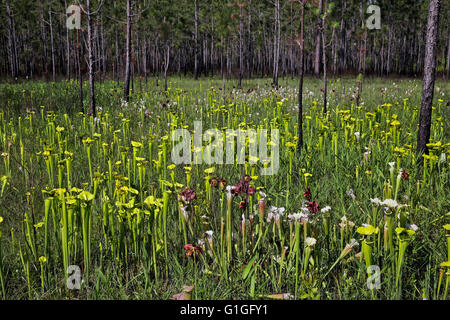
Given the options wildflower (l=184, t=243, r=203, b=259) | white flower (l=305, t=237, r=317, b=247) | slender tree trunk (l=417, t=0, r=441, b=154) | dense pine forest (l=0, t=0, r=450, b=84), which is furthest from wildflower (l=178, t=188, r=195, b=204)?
dense pine forest (l=0, t=0, r=450, b=84)

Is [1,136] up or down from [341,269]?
up

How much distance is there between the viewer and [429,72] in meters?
4.18

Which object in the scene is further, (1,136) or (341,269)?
(1,136)

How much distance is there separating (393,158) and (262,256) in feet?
9.00

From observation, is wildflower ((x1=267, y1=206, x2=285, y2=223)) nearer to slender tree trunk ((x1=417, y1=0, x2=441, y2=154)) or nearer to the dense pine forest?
slender tree trunk ((x1=417, y1=0, x2=441, y2=154))

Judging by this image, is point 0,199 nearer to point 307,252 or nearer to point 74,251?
point 74,251

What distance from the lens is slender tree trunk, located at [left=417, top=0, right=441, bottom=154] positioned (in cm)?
397

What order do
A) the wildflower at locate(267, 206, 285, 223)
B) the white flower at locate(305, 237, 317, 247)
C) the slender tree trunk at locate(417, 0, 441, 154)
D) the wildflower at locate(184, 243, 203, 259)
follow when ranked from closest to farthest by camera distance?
1. the white flower at locate(305, 237, 317, 247)
2. the wildflower at locate(184, 243, 203, 259)
3. the wildflower at locate(267, 206, 285, 223)
4. the slender tree trunk at locate(417, 0, 441, 154)

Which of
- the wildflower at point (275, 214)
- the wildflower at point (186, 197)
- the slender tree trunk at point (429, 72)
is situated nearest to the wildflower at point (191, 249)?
the wildflower at point (186, 197)

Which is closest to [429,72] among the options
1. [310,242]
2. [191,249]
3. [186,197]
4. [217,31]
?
[310,242]

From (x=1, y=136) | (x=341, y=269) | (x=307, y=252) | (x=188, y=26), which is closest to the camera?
(x=307, y=252)

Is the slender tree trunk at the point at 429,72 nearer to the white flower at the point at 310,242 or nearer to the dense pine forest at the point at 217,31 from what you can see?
the white flower at the point at 310,242
